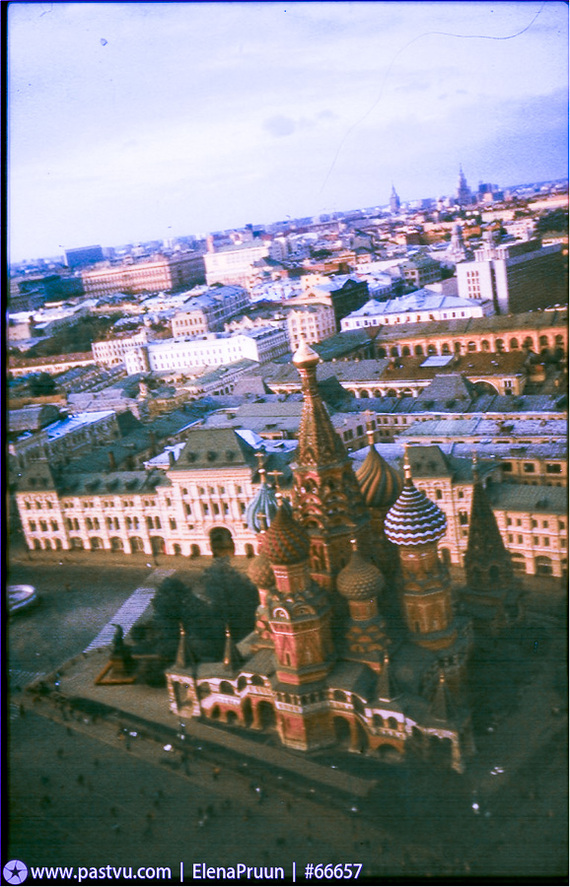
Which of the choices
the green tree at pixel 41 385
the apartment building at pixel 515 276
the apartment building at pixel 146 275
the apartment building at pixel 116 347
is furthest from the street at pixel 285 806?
the apartment building at pixel 515 276

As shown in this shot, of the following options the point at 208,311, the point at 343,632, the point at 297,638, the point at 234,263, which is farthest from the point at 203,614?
the point at 234,263

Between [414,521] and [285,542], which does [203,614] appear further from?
[414,521]

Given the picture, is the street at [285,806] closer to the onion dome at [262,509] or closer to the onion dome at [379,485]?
the onion dome at [379,485]

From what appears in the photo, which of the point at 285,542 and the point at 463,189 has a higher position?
the point at 463,189

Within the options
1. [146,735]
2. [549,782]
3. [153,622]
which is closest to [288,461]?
[153,622]

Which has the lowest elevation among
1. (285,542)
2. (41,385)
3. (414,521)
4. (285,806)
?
(285,806)
